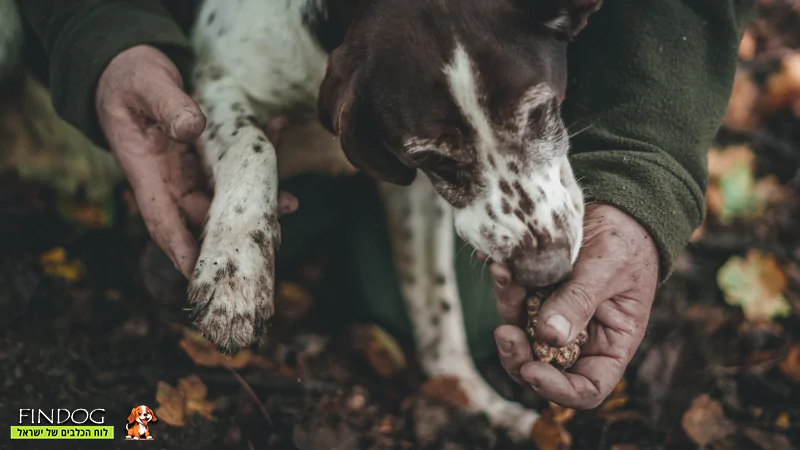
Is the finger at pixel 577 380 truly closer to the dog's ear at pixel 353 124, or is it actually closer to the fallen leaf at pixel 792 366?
the dog's ear at pixel 353 124

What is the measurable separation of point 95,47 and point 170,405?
1145mm

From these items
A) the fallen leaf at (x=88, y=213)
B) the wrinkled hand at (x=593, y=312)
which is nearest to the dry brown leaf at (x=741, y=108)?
the wrinkled hand at (x=593, y=312)

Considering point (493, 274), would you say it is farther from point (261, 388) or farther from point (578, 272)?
point (261, 388)

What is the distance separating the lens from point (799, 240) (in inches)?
132

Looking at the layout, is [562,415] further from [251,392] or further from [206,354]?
[206,354]

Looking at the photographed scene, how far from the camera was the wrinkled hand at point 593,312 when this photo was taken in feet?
5.94

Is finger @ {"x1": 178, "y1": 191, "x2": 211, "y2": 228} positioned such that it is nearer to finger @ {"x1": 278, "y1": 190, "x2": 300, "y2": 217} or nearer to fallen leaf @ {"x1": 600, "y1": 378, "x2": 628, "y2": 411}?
finger @ {"x1": 278, "y1": 190, "x2": 300, "y2": 217}

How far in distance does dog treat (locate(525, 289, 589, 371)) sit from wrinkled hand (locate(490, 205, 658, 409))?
0.07ft

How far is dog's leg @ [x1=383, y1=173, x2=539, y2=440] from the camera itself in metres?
2.94

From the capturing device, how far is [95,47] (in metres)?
2.28

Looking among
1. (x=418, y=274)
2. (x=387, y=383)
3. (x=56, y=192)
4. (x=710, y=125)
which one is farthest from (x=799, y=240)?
(x=56, y=192)

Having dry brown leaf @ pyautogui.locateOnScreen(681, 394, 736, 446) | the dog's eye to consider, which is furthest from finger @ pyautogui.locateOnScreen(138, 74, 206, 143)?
dry brown leaf @ pyautogui.locateOnScreen(681, 394, 736, 446)

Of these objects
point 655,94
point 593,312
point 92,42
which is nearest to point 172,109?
point 92,42

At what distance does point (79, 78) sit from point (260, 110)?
22.4 inches
